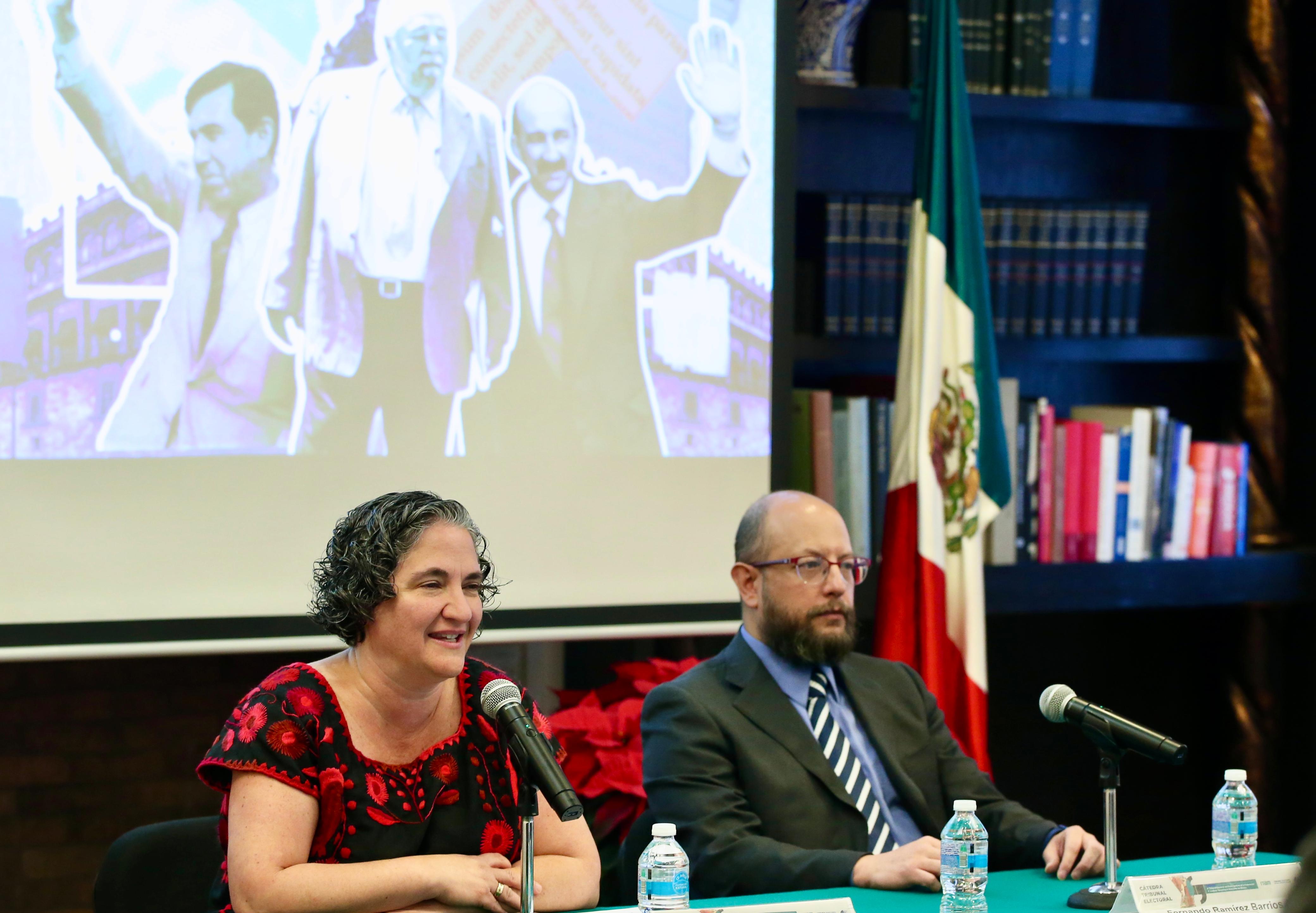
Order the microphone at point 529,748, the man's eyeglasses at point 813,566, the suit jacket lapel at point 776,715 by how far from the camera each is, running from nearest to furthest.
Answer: the microphone at point 529,748 < the suit jacket lapel at point 776,715 < the man's eyeglasses at point 813,566

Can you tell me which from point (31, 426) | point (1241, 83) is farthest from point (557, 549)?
point (1241, 83)

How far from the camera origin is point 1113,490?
3816 millimetres

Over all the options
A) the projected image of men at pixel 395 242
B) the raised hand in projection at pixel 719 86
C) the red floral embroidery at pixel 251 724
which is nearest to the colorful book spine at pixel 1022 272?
the raised hand in projection at pixel 719 86

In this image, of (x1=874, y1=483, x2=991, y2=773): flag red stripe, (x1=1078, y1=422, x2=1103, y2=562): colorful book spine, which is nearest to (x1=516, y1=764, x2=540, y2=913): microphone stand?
(x1=874, y1=483, x2=991, y2=773): flag red stripe

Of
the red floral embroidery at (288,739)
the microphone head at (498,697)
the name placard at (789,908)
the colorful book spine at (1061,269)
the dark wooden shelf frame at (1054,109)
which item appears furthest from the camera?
the colorful book spine at (1061,269)

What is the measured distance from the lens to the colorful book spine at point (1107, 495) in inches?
149

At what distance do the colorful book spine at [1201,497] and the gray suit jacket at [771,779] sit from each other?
1.47 metres

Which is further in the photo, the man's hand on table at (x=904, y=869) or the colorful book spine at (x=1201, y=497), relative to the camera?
the colorful book spine at (x=1201, y=497)

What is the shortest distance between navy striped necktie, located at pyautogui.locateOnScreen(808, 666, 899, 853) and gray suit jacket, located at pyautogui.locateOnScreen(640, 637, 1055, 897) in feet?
0.10

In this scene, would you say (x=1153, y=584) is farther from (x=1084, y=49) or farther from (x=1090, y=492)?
(x=1084, y=49)

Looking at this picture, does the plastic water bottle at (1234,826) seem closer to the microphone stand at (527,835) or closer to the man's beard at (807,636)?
the man's beard at (807,636)

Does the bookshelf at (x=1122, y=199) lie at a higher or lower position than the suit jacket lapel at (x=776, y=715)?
higher

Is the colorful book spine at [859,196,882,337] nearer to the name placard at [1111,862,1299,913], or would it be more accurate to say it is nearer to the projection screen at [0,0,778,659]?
the projection screen at [0,0,778,659]

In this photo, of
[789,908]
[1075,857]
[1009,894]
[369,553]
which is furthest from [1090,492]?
[369,553]
